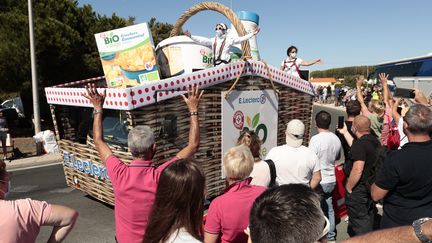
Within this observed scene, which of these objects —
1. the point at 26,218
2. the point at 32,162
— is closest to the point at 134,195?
the point at 26,218

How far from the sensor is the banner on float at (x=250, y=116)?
156 inches

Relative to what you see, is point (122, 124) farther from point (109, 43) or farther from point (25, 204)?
point (25, 204)

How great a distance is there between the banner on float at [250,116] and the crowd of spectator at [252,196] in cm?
81

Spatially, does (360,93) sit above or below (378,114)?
above

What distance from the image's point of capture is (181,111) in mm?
3510

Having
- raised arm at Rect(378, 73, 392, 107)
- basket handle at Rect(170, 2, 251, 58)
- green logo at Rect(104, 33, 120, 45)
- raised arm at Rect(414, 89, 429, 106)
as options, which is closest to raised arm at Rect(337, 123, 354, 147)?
raised arm at Rect(378, 73, 392, 107)

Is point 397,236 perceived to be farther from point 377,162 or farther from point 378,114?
point 378,114

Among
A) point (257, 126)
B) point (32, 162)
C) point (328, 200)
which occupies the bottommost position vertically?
point (32, 162)

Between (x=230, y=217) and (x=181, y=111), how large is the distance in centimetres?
164

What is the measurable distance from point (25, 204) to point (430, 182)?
2.66 m

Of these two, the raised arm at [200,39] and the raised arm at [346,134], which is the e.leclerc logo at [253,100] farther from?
the raised arm at [346,134]

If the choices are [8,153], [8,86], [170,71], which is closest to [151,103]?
[170,71]

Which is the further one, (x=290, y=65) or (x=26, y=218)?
(x=290, y=65)

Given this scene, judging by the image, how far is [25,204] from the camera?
6.12ft
